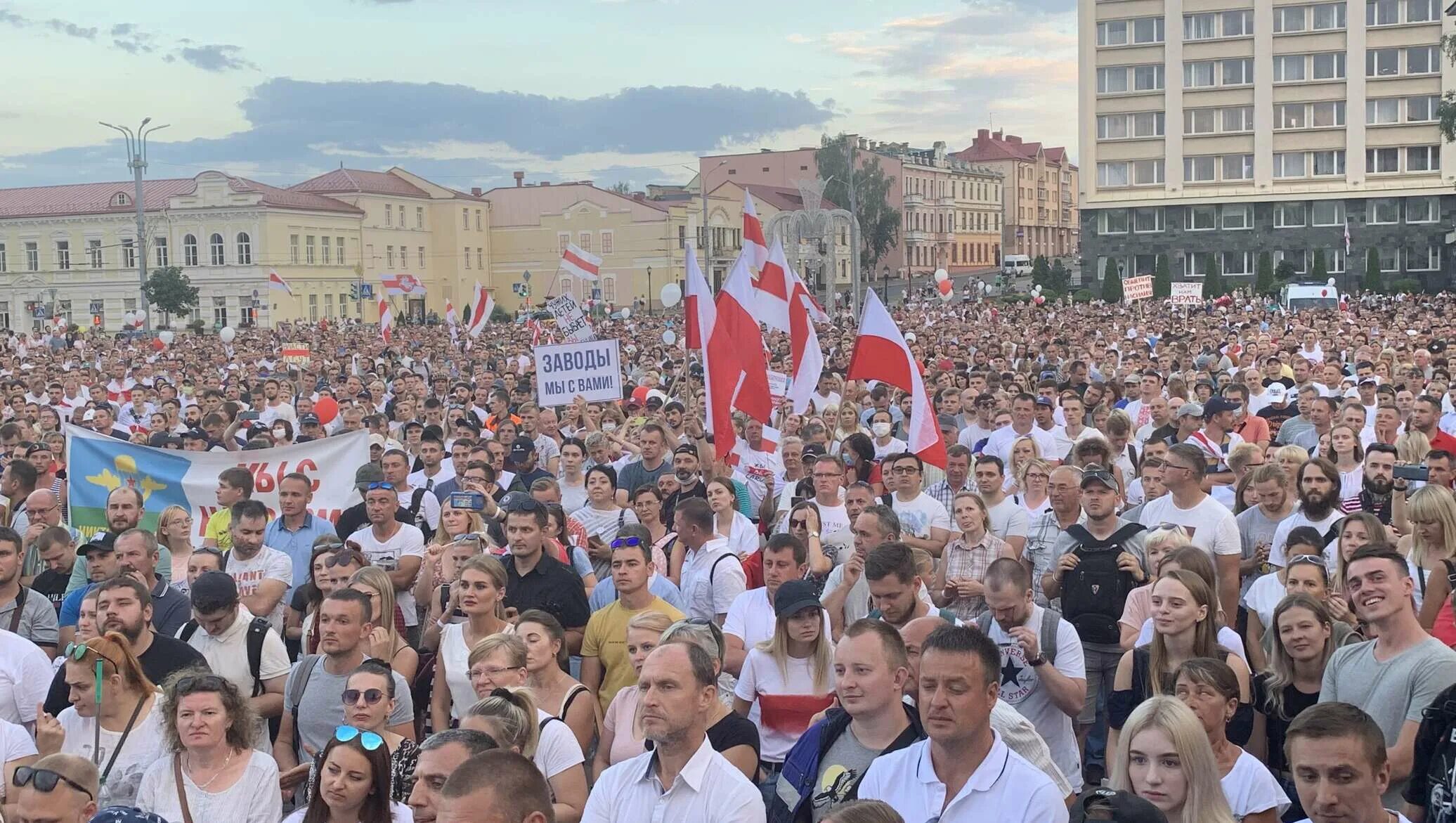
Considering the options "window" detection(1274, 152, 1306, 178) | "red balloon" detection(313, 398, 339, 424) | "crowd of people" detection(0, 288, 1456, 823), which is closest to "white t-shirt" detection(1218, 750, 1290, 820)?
"crowd of people" detection(0, 288, 1456, 823)

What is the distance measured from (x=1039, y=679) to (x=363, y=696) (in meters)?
2.59

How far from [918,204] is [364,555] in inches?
4449

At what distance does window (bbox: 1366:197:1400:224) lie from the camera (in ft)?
250

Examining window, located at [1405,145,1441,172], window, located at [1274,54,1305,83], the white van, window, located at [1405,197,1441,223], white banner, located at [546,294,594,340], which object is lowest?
white banner, located at [546,294,594,340]

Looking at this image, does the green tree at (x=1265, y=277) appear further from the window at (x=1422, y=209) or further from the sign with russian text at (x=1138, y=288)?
the sign with russian text at (x=1138, y=288)

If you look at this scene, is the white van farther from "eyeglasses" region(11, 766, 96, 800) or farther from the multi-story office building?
"eyeglasses" region(11, 766, 96, 800)

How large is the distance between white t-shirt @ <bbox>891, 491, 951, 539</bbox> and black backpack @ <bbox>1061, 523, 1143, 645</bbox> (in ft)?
6.02

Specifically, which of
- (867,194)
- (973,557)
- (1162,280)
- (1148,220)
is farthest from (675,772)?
(867,194)

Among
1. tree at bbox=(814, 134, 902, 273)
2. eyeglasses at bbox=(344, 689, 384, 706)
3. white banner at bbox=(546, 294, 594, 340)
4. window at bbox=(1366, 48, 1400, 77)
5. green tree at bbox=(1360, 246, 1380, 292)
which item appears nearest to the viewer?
eyeglasses at bbox=(344, 689, 384, 706)

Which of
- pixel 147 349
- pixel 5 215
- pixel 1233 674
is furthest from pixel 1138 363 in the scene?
pixel 5 215

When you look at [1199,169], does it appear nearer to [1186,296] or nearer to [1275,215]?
[1275,215]

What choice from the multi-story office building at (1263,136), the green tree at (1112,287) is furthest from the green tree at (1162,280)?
the multi-story office building at (1263,136)

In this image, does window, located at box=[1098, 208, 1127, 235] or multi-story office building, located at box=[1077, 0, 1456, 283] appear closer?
multi-story office building, located at box=[1077, 0, 1456, 283]

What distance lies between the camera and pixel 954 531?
9328 millimetres
